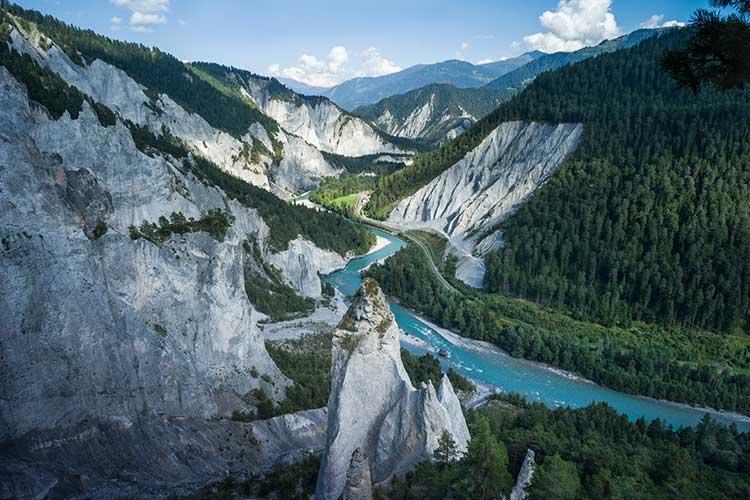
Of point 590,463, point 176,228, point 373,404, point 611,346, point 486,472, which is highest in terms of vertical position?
point 176,228

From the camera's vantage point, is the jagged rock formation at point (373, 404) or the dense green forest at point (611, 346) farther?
the dense green forest at point (611, 346)

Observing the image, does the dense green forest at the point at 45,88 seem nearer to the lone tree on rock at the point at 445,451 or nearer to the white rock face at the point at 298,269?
the lone tree on rock at the point at 445,451

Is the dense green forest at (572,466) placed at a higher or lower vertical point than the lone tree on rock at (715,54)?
lower

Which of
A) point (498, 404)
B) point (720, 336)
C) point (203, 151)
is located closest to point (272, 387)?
point (498, 404)

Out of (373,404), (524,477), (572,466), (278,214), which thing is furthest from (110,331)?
(278,214)

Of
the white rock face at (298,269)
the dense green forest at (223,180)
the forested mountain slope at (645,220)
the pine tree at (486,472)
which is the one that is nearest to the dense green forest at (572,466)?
the pine tree at (486,472)

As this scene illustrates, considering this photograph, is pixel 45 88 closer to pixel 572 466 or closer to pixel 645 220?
pixel 572 466

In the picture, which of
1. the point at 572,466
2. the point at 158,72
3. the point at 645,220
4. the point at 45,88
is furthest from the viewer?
the point at 158,72

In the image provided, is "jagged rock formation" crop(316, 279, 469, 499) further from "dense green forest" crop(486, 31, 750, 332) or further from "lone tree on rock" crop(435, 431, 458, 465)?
"dense green forest" crop(486, 31, 750, 332)
